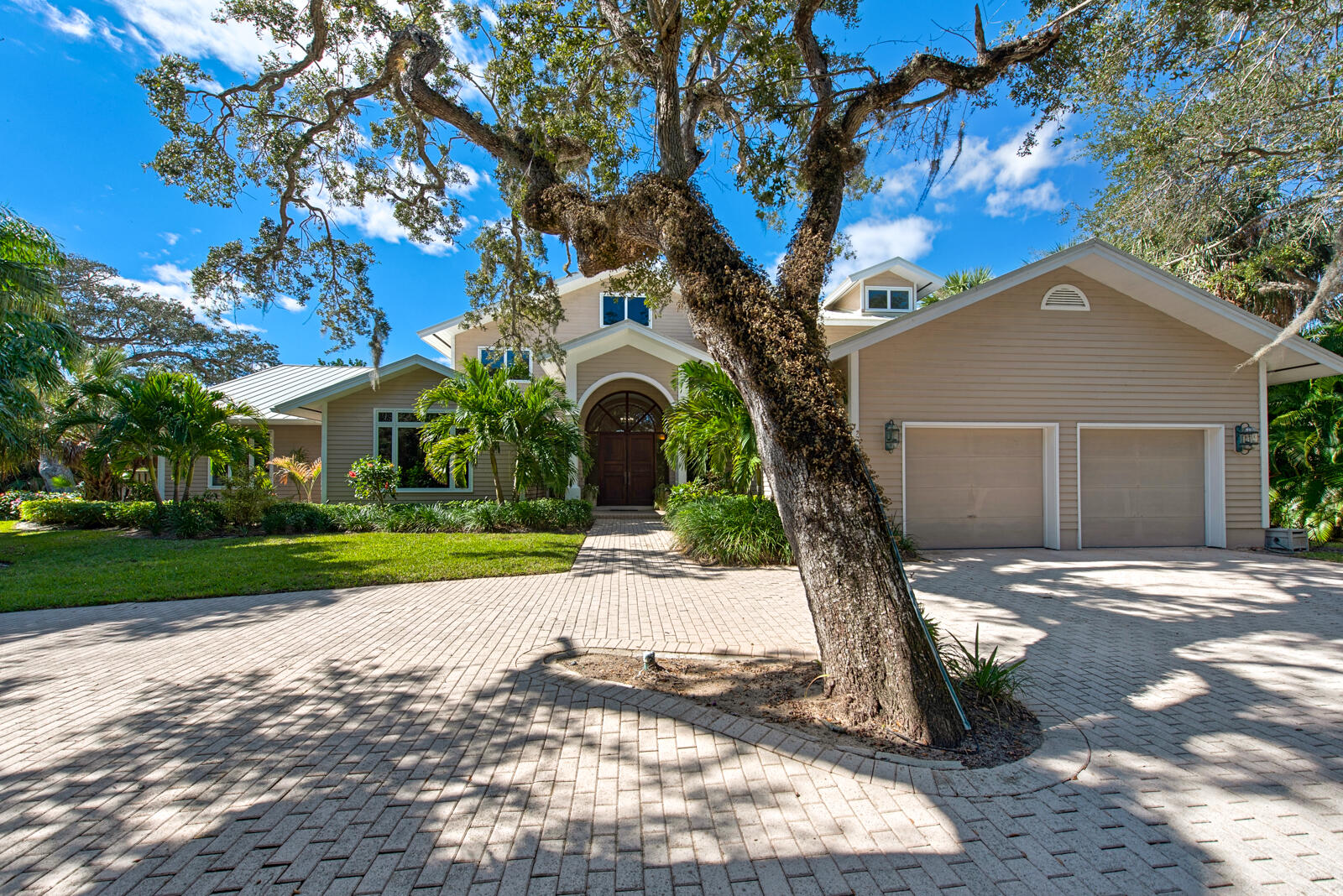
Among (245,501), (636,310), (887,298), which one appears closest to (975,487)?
(887,298)

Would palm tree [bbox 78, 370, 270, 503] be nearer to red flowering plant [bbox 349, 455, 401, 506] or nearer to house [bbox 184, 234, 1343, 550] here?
red flowering plant [bbox 349, 455, 401, 506]

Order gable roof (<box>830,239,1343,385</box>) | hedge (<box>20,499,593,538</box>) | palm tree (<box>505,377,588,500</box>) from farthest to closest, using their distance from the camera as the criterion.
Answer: hedge (<box>20,499,593,538</box>), palm tree (<box>505,377,588,500</box>), gable roof (<box>830,239,1343,385</box>)

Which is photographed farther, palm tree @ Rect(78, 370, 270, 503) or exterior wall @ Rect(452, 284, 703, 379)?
exterior wall @ Rect(452, 284, 703, 379)

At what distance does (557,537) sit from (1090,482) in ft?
32.7

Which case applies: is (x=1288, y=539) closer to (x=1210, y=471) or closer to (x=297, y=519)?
(x=1210, y=471)

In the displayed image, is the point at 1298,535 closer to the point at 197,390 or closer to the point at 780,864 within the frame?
the point at 780,864

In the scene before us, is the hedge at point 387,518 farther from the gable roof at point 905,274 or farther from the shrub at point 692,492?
the gable roof at point 905,274

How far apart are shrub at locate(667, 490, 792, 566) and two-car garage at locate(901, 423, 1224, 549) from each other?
2.78 m

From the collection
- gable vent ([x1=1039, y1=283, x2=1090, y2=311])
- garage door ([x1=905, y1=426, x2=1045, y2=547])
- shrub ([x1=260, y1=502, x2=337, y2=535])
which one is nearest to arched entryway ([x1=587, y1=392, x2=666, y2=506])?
shrub ([x1=260, y1=502, x2=337, y2=535])

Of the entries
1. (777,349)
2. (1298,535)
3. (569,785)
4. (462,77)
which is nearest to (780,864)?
(569,785)

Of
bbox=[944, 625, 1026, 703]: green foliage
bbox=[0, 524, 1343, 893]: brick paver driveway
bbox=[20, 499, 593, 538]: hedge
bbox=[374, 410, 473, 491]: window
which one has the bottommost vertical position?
bbox=[0, 524, 1343, 893]: brick paver driveway

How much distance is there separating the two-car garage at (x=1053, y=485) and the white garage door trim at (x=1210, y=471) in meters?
0.02

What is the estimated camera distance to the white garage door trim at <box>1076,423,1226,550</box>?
1074 cm

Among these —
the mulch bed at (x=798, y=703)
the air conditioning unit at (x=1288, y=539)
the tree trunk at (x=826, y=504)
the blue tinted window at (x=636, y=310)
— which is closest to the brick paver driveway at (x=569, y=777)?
the mulch bed at (x=798, y=703)
